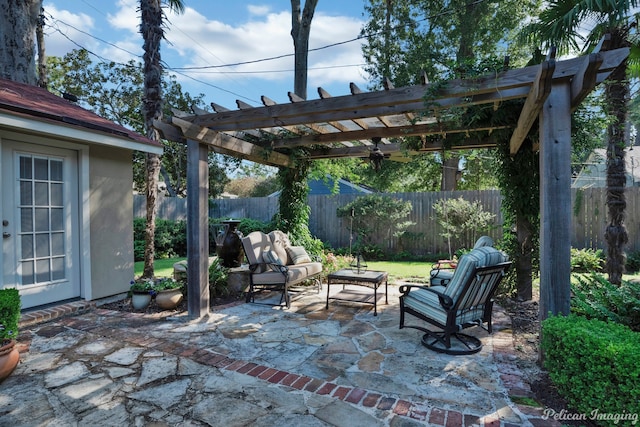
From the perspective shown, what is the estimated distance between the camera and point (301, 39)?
884cm

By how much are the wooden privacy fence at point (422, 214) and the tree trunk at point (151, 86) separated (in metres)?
6.15

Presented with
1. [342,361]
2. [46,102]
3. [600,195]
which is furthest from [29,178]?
[600,195]

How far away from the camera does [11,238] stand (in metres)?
4.30

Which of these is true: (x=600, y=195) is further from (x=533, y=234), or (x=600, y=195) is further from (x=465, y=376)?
(x=465, y=376)

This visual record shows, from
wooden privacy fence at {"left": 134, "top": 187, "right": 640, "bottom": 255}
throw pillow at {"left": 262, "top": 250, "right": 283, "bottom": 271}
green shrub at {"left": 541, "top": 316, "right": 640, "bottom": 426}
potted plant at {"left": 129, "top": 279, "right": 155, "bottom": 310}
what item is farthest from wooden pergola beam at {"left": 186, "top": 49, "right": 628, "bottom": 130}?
wooden privacy fence at {"left": 134, "top": 187, "right": 640, "bottom": 255}

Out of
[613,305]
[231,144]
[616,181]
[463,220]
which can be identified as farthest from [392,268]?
[613,305]

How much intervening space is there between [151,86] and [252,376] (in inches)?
201

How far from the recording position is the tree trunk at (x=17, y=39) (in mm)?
6027

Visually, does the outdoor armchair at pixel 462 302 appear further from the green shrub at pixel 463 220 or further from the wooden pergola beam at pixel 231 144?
the green shrub at pixel 463 220

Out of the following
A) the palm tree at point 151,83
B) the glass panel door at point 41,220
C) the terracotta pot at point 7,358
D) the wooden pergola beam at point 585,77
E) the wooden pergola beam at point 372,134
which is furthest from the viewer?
the palm tree at point 151,83

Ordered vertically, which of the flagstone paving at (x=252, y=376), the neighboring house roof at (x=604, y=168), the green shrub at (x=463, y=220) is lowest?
the flagstone paving at (x=252, y=376)

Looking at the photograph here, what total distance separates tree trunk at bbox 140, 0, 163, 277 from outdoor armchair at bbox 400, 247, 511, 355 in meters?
4.49

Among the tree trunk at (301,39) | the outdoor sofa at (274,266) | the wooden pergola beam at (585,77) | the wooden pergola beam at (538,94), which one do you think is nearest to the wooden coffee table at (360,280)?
the outdoor sofa at (274,266)

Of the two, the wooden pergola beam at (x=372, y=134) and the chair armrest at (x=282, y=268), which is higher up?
the wooden pergola beam at (x=372, y=134)
